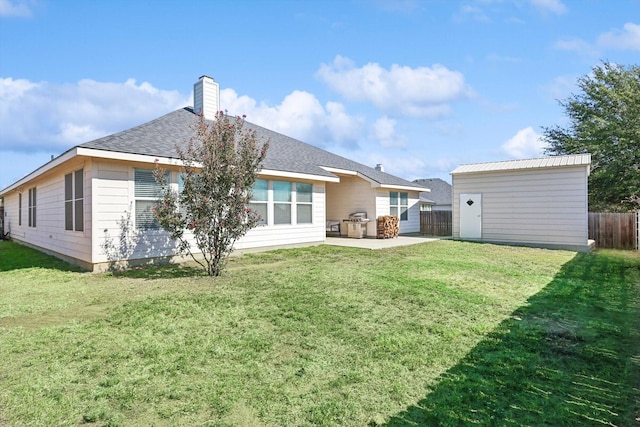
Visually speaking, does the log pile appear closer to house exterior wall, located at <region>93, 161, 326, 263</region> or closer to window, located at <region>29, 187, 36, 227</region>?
house exterior wall, located at <region>93, 161, 326, 263</region>

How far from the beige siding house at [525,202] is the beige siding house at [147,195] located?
3357 millimetres

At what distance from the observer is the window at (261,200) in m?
10.6

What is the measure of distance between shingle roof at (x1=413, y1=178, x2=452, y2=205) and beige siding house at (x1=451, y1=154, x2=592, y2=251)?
15026mm

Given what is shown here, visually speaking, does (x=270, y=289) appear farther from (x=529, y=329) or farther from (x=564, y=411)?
(x=564, y=411)

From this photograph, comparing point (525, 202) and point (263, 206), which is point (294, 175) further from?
point (525, 202)

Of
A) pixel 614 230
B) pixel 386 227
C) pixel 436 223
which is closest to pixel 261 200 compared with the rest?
pixel 386 227

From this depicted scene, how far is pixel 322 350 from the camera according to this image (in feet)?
11.8

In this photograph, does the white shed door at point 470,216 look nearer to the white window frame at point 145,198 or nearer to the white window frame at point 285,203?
the white window frame at point 285,203

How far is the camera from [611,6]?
32.0 feet

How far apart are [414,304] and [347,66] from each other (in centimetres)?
1752

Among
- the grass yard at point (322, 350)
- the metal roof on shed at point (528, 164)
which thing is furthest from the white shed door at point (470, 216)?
the grass yard at point (322, 350)

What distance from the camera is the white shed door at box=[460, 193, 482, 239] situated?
14359 mm

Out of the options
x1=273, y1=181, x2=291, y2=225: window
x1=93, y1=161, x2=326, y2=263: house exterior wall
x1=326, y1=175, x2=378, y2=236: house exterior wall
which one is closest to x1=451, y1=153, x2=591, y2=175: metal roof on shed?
x1=326, y1=175, x2=378, y2=236: house exterior wall

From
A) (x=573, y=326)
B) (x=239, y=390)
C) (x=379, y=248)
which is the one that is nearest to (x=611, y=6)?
(x=379, y=248)
